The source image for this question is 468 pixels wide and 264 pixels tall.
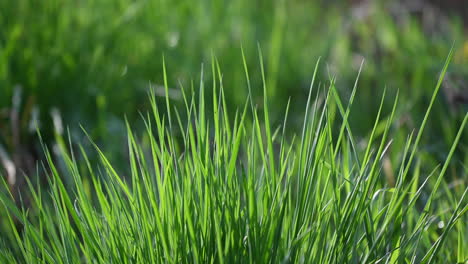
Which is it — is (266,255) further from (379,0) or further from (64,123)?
(379,0)

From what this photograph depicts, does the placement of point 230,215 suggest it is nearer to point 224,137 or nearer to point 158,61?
point 224,137

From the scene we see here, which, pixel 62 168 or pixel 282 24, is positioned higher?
pixel 282 24

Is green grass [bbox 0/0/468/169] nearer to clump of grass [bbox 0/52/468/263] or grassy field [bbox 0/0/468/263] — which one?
grassy field [bbox 0/0/468/263]

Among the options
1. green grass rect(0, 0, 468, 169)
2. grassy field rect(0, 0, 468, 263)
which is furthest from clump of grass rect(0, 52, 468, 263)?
green grass rect(0, 0, 468, 169)

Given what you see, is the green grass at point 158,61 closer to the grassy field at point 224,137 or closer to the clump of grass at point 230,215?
the grassy field at point 224,137

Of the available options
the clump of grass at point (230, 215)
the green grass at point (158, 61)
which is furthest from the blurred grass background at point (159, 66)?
the clump of grass at point (230, 215)

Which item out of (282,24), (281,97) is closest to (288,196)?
(281,97)

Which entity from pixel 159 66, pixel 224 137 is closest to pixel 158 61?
pixel 159 66
